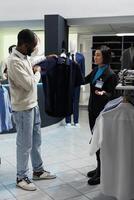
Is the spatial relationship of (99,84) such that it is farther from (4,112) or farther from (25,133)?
(4,112)

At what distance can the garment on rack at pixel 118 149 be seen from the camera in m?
2.58

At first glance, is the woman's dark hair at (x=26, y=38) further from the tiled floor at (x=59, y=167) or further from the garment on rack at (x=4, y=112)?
the tiled floor at (x=59, y=167)

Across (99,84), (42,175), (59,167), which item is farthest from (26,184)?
(99,84)

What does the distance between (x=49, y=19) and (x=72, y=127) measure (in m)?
2.20

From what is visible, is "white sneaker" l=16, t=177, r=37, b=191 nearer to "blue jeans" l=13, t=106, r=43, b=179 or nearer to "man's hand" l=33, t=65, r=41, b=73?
"blue jeans" l=13, t=106, r=43, b=179

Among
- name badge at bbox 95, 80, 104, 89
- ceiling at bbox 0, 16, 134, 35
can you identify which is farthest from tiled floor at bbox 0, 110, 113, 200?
ceiling at bbox 0, 16, 134, 35

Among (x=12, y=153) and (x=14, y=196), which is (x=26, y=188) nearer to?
(x=14, y=196)

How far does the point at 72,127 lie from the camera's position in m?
6.37

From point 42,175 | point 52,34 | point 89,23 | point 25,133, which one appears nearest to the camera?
point 25,133

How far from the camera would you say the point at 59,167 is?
3955mm

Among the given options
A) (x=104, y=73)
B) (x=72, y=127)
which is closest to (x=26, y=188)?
(x=104, y=73)

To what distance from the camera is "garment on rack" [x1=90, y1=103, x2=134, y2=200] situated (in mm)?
2582

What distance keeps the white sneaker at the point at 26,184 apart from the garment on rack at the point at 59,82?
76 centimetres

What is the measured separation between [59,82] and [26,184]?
1133mm
